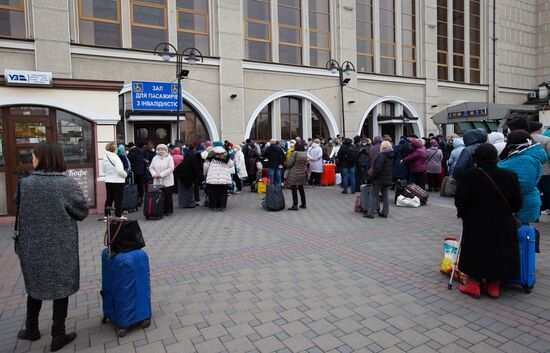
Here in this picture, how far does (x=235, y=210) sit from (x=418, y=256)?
539cm

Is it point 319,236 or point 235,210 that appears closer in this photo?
point 319,236

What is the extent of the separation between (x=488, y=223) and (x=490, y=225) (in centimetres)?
3

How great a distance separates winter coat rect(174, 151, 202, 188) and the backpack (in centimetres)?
454

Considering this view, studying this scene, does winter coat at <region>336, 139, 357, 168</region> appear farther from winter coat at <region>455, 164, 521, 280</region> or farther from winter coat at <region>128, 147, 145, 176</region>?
winter coat at <region>455, 164, 521, 280</region>

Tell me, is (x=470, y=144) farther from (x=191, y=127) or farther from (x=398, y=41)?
(x=398, y=41)

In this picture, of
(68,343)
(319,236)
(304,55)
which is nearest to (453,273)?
(319,236)

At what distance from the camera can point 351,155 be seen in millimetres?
12320

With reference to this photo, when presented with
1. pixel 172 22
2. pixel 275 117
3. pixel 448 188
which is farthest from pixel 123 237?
pixel 275 117

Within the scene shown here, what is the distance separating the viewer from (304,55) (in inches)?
786

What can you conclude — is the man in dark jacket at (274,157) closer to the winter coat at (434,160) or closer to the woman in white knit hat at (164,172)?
the woman in white knit hat at (164,172)

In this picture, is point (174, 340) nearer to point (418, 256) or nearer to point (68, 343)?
point (68, 343)

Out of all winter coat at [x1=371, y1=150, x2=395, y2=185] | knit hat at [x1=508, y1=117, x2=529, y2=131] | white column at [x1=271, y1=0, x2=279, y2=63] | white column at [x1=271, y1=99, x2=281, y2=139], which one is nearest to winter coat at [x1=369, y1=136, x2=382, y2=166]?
winter coat at [x1=371, y1=150, x2=395, y2=185]

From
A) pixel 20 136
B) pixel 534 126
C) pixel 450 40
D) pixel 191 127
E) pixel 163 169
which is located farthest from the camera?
pixel 450 40

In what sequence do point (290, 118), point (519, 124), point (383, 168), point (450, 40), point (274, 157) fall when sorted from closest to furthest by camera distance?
point (519, 124) < point (383, 168) < point (274, 157) < point (290, 118) < point (450, 40)
